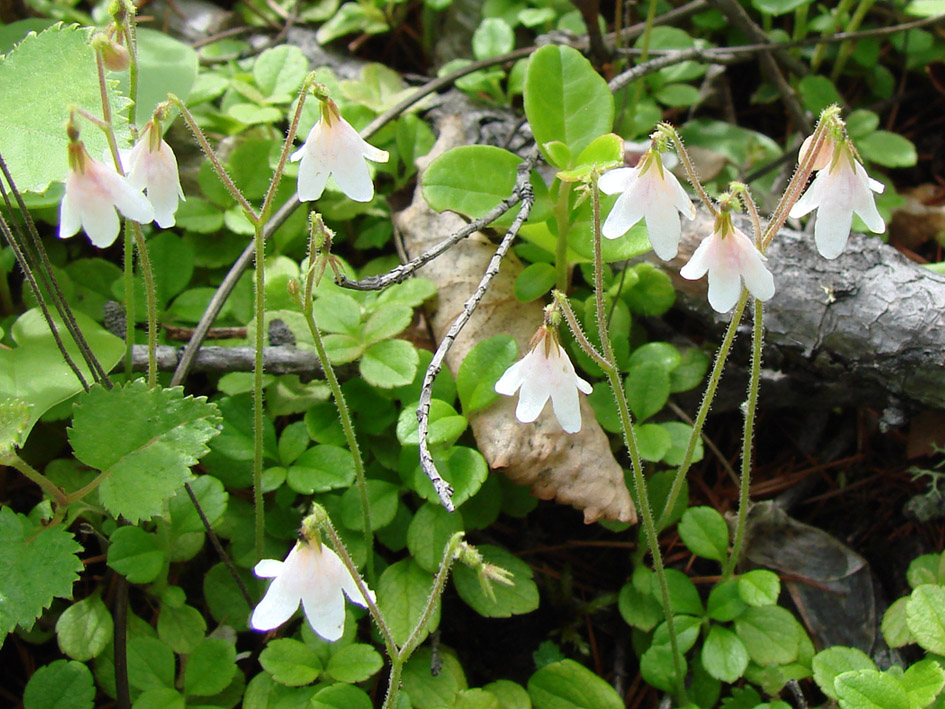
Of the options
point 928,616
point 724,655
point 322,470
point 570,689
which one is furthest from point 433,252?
point 928,616

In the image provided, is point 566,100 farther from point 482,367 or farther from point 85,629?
point 85,629

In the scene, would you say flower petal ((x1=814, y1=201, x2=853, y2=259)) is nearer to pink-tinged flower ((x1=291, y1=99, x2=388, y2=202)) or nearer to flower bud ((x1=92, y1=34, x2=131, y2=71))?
pink-tinged flower ((x1=291, y1=99, x2=388, y2=202))

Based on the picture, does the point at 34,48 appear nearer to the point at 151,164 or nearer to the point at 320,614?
the point at 151,164

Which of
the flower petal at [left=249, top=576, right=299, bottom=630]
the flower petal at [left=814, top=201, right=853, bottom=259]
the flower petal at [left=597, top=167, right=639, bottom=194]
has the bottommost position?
the flower petal at [left=249, top=576, right=299, bottom=630]

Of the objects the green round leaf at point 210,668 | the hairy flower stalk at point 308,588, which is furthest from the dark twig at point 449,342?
the green round leaf at point 210,668

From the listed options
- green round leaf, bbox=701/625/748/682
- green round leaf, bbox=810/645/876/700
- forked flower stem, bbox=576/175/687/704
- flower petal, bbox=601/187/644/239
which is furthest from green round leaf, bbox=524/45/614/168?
green round leaf, bbox=810/645/876/700

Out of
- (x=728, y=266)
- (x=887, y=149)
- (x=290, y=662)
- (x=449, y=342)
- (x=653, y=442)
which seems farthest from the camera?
(x=887, y=149)
